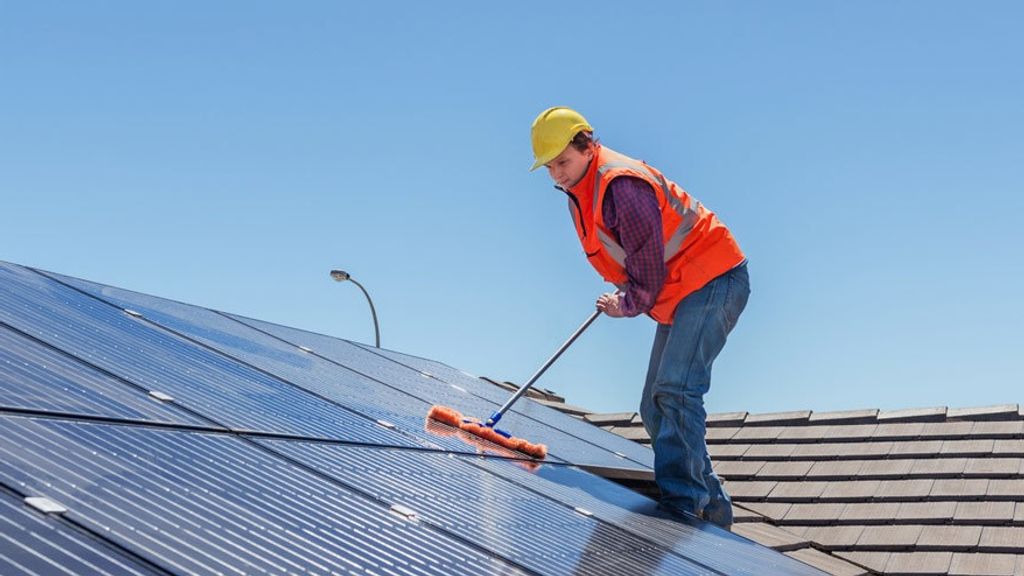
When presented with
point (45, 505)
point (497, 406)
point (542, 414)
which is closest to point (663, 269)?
point (497, 406)

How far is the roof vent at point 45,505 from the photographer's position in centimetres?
246

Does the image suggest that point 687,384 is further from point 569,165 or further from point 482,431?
point 569,165

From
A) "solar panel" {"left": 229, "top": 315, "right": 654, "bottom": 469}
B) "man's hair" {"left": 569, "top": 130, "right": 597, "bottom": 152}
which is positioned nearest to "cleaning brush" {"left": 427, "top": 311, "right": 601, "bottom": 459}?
"solar panel" {"left": 229, "top": 315, "right": 654, "bottom": 469}

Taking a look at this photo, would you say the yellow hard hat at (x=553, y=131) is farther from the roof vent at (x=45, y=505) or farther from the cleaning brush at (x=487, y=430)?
the roof vent at (x=45, y=505)

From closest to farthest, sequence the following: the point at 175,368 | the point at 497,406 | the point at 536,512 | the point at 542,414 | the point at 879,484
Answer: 1. the point at 536,512
2. the point at 175,368
3. the point at 497,406
4. the point at 879,484
5. the point at 542,414

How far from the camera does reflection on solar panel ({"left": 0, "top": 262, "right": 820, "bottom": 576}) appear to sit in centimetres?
261

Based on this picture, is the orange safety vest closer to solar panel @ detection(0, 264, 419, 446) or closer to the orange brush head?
the orange brush head

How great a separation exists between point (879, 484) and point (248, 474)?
→ 20.4 ft

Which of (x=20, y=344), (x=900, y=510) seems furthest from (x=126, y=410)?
(x=900, y=510)

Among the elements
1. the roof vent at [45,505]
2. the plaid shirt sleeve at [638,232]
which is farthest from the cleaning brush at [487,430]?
the roof vent at [45,505]

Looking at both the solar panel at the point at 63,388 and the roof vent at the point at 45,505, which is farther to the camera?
the solar panel at the point at 63,388

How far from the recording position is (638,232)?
19.2ft

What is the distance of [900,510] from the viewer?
26.9 feet

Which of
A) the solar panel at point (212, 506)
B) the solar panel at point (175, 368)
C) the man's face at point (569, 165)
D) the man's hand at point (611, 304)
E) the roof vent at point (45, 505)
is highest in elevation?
the man's face at point (569, 165)
